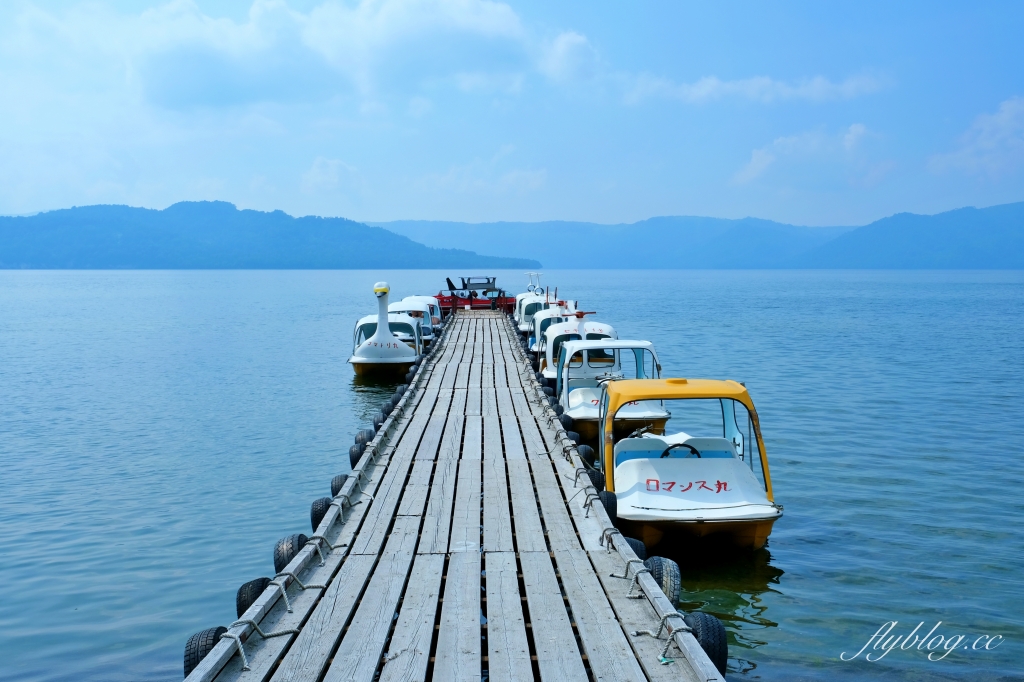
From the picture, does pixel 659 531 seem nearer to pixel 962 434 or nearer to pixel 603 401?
pixel 603 401

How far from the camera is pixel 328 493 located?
17.3 metres

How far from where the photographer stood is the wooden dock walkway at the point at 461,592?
6.63 metres

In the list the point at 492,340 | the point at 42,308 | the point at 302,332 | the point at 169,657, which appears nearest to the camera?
the point at 169,657

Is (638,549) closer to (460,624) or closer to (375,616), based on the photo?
(460,624)

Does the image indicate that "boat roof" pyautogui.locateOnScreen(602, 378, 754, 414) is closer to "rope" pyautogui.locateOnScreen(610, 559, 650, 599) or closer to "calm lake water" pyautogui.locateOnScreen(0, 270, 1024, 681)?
Answer: "calm lake water" pyautogui.locateOnScreen(0, 270, 1024, 681)

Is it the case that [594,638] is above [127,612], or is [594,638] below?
above

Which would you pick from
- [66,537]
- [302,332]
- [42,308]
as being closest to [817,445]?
[66,537]

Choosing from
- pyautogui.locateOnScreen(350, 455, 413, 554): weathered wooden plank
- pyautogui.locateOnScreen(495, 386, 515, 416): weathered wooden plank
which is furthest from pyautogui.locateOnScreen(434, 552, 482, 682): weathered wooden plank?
pyautogui.locateOnScreen(495, 386, 515, 416): weathered wooden plank

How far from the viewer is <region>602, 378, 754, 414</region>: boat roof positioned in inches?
484

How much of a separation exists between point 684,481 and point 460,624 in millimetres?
5460

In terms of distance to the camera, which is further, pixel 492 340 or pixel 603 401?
pixel 492 340

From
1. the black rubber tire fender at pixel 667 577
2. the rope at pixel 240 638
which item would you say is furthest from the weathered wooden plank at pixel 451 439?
the rope at pixel 240 638

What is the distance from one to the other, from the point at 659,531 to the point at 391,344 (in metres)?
18.4

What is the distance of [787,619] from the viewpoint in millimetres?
10977
